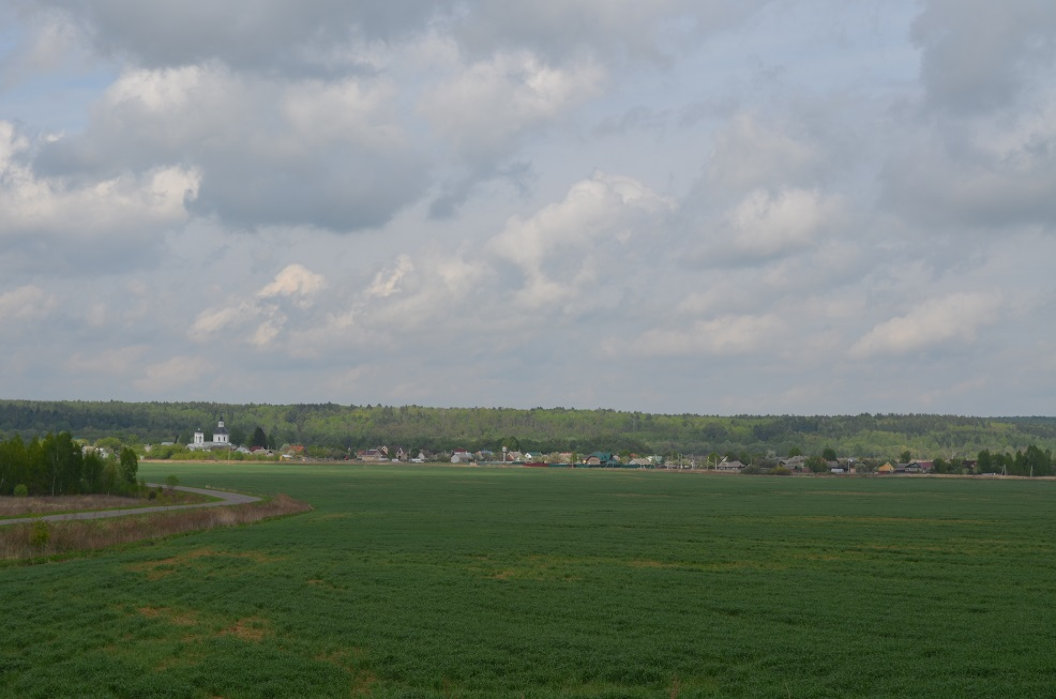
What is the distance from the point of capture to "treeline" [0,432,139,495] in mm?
72312

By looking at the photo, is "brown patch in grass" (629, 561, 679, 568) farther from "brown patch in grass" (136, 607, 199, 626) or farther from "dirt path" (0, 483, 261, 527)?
"dirt path" (0, 483, 261, 527)

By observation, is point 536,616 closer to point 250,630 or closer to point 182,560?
point 250,630

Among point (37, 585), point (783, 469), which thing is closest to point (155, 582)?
point (37, 585)

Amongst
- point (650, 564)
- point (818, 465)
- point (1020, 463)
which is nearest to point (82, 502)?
point (650, 564)

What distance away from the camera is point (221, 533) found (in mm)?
46062

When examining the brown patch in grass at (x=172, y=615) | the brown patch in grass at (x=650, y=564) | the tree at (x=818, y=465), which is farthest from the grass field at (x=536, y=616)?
the tree at (x=818, y=465)

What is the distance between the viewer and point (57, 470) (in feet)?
243

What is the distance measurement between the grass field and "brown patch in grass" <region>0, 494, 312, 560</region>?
1.99 metres

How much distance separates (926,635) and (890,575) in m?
10.7

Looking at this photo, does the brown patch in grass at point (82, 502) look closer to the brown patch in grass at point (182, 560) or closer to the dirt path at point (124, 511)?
the dirt path at point (124, 511)

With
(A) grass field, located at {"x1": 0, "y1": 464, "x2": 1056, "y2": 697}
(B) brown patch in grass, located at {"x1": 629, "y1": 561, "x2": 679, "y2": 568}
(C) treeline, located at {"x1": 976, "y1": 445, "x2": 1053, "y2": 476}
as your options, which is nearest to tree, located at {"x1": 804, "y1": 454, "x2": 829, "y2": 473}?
(C) treeline, located at {"x1": 976, "y1": 445, "x2": 1053, "y2": 476}

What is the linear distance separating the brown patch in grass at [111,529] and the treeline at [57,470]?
880 inches

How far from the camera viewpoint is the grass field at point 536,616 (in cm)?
1858

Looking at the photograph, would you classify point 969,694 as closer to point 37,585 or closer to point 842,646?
point 842,646
